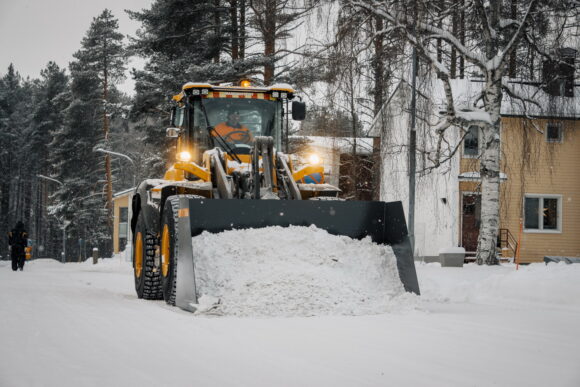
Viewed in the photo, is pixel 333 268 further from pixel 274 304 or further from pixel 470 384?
pixel 470 384

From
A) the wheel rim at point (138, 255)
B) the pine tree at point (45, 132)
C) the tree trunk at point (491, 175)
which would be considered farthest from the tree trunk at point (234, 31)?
the pine tree at point (45, 132)

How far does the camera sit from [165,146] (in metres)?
26.7

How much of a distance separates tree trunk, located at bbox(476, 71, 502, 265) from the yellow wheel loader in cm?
651

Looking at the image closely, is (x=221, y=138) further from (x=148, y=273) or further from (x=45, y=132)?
(x=45, y=132)

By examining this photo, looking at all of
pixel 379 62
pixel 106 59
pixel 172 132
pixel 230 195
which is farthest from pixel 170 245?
pixel 106 59

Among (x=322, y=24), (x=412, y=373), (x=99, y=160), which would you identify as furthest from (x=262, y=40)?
(x=99, y=160)

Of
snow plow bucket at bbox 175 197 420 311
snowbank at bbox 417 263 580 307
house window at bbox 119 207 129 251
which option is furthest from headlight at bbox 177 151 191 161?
house window at bbox 119 207 129 251

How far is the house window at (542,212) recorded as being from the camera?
25219 mm

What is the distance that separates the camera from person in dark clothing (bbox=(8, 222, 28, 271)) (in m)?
22.0

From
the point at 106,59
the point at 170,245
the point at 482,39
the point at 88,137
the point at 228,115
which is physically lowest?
the point at 170,245

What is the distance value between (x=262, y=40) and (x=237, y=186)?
14.5m

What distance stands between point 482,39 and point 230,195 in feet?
28.8

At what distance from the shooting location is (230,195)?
916 cm

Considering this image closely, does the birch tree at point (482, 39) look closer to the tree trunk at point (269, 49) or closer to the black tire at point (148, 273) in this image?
the tree trunk at point (269, 49)
